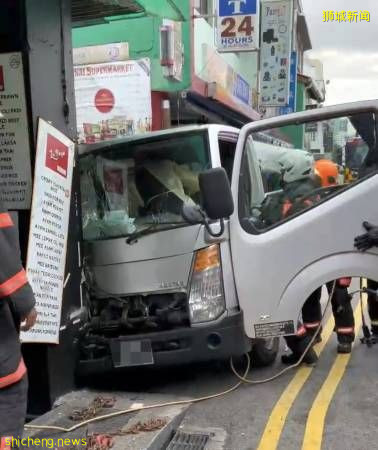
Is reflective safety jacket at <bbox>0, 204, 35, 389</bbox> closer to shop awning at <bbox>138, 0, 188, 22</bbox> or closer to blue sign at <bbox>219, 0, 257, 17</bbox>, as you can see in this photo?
shop awning at <bbox>138, 0, 188, 22</bbox>

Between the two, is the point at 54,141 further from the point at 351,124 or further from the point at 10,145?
the point at 351,124

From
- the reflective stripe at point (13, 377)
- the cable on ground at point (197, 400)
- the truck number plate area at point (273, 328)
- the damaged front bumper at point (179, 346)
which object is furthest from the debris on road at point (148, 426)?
the reflective stripe at point (13, 377)

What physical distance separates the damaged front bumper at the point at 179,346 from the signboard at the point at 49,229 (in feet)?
1.75

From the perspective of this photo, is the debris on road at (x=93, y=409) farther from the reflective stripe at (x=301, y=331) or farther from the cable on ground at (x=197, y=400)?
the reflective stripe at (x=301, y=331)

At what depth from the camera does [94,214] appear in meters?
4.92

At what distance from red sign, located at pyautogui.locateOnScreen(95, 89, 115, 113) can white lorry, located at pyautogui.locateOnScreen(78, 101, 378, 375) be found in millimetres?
5000

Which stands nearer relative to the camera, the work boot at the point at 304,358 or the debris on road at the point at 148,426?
the debris on road at the point at 148,426

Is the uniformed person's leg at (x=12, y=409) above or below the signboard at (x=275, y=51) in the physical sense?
below

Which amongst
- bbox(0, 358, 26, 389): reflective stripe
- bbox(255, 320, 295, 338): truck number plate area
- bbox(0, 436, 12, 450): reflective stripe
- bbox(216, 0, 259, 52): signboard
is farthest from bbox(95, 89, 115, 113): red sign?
bbox(0, 436, 12, 450): reflective stripe

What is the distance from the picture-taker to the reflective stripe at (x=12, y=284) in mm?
2457

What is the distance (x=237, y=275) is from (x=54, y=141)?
1737 millimetres

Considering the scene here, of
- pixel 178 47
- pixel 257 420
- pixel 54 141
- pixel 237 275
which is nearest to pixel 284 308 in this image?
pixel 237 275

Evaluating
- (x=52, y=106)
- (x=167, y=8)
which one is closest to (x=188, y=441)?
(x=52, y=106)

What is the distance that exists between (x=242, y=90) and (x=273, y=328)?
1154 centimetres
